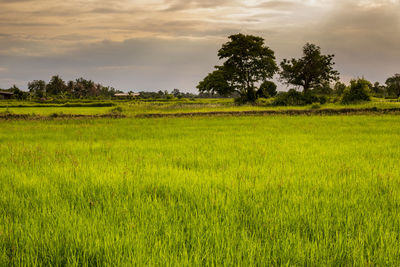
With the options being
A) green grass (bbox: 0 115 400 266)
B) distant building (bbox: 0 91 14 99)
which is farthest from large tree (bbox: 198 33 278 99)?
distant building (bbox: 0 91 14 99)

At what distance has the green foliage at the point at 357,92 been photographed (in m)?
33.3

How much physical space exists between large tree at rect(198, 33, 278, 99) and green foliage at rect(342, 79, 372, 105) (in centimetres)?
1462

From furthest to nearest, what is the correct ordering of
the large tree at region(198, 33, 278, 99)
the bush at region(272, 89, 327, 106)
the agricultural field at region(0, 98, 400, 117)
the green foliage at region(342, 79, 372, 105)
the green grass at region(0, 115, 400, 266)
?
the large tree at region(198, 33, 278, 99), the bush at region(272, 89, 327, 106), the green foliage at region(342, 79, 372, 105), the agricultural field at region(0, 98, 400, 117), the green grass at region(0, 115, 400, 266)

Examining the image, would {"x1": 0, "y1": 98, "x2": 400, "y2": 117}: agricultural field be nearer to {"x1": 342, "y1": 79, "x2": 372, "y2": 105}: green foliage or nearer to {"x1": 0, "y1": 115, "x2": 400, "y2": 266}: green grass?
{"x1": 342, "y1": 79, "x2": 372, "y2": 105}: green foliage

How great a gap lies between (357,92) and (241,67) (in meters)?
19.1

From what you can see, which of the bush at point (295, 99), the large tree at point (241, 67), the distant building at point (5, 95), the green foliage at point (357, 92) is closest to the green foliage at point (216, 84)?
the large tree at point (241, 67)

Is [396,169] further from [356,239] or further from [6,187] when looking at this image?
[6,187]

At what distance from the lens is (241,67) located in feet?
156

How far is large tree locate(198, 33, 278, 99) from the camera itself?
46312 millimetres

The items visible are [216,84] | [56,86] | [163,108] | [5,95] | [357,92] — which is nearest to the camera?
[163,108]

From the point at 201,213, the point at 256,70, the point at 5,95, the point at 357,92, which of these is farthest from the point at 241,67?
the point at 5,95

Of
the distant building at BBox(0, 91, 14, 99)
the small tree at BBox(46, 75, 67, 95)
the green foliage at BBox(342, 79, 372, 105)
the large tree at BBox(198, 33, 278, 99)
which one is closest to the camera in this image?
the green foliage at BBox(342, 79, 372, 105)

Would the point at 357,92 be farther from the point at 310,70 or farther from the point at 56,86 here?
the point at 56,86

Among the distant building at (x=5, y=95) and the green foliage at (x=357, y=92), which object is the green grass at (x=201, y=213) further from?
the distant building at (x=5, y=95)
